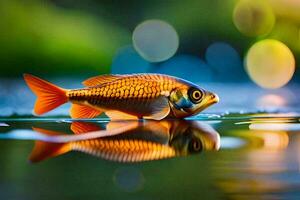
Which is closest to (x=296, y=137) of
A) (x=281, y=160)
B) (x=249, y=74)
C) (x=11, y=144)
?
(x=281, y=160)

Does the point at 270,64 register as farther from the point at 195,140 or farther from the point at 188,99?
the point at 195,140

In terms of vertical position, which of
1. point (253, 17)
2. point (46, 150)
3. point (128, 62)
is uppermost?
point (253, 17)

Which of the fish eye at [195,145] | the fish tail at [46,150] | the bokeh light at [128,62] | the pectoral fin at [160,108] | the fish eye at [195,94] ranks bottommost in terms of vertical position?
the fish tail at [46,150]

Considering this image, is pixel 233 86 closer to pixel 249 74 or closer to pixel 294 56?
pixel 249 74

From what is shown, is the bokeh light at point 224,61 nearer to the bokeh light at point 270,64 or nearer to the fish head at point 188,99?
the bokeh light at point 270,64

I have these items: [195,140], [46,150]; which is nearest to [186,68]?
[195,140]

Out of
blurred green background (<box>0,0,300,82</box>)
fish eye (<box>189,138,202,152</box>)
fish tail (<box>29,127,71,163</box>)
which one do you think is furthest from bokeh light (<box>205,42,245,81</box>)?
fish tail (<box>29,127,71,163</box>)

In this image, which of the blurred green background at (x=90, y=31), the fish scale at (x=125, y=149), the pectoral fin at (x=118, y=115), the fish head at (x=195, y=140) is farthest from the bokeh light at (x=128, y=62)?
the fish scale at (x=125, y=149)
